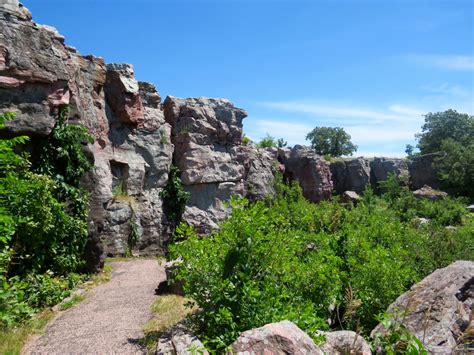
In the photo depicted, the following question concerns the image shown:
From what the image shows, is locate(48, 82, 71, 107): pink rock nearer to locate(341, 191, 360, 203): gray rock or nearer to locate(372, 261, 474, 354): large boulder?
locate(372, 261, 474, 354): large boulder

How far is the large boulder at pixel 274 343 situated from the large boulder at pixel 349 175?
29.5m

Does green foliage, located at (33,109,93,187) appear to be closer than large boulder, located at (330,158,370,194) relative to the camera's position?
Yes

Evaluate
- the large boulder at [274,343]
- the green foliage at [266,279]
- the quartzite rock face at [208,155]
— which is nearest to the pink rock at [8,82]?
the green foliage at [266,279]

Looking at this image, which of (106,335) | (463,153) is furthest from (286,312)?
(463,153)

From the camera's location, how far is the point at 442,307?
5.67 m

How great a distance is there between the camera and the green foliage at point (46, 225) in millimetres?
8047

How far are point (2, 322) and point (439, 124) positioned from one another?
55.8 meters

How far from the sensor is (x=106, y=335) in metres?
7.18

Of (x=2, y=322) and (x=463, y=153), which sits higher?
(x=463, y=153)

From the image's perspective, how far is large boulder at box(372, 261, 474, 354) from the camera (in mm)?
5148

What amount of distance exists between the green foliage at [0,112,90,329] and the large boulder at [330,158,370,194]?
2520 centimetres

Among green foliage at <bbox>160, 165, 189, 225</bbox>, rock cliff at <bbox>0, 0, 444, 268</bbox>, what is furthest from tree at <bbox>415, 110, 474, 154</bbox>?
green foliage at <bbox>160, 165, 189, 225</bbox>

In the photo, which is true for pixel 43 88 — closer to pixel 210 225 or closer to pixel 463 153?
pixel 210 225

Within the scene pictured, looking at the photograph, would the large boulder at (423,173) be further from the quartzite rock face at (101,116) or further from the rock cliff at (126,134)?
the quartzite rock face at (101,116)
